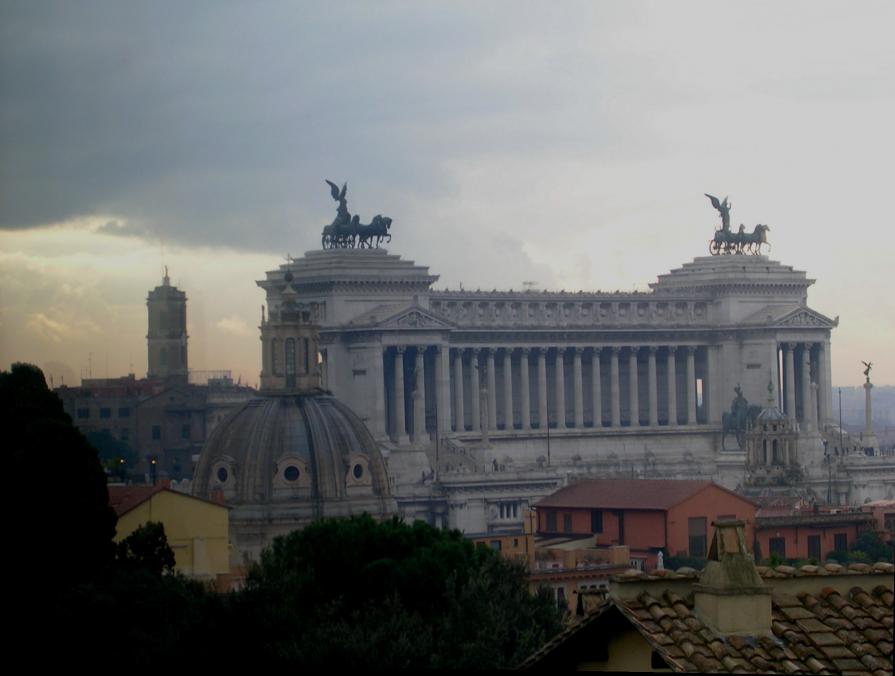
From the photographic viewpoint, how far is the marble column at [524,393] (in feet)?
422

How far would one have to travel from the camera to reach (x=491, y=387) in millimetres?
128750

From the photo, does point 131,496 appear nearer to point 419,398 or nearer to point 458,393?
point 419,398

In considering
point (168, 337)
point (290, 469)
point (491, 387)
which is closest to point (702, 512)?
point (290, 469)

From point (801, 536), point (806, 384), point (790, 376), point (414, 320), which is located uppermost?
point (414, 320)

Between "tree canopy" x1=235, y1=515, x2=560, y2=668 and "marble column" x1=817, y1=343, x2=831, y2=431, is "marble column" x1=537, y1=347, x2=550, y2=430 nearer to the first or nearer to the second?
"marble column" x1=817, y1=343, x2=831, y2=431

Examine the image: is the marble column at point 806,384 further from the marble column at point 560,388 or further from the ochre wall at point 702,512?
the ochre wall at point 702,512

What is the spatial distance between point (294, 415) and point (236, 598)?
42340 mm

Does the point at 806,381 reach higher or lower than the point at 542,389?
higher

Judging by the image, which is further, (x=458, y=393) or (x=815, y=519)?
(x=458, y=393)

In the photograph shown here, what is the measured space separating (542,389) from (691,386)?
10.9 meters

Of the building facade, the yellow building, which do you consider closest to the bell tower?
the building facade

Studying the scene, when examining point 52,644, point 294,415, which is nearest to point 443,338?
point 294,415

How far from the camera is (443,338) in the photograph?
4872 inches

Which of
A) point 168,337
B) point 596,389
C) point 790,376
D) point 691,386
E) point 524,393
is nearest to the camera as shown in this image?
point 524,393
